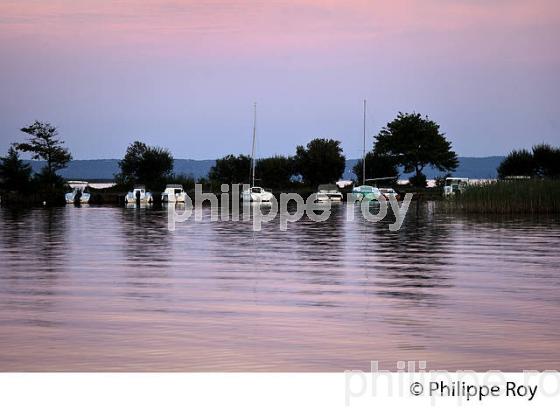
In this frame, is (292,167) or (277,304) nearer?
(277,304)

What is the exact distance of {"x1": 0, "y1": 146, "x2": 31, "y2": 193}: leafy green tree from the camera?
2112 inches

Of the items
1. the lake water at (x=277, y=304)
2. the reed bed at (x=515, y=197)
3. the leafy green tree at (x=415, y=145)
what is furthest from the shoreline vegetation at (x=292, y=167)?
the lake water at (x=277, y=304)

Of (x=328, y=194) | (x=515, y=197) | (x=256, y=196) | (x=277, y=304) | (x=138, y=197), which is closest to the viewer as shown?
(x=277, y=304)

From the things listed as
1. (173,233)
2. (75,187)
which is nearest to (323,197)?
(75,187)

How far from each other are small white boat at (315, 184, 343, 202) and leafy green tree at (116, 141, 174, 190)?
9909 mm

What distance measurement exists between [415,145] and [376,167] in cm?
567

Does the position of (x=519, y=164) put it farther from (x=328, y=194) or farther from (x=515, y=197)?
(x=515, y=197)

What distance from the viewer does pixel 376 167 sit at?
70.8 metres

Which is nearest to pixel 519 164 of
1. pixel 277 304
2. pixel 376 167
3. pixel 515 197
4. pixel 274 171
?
pixel 376 167

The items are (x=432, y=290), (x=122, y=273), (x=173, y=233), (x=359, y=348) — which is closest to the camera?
(x=359, y=348)

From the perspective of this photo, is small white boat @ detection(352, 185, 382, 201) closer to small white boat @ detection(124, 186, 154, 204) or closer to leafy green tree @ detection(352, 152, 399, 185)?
leafy green tree @ detection(352, 152, 399, 185)
